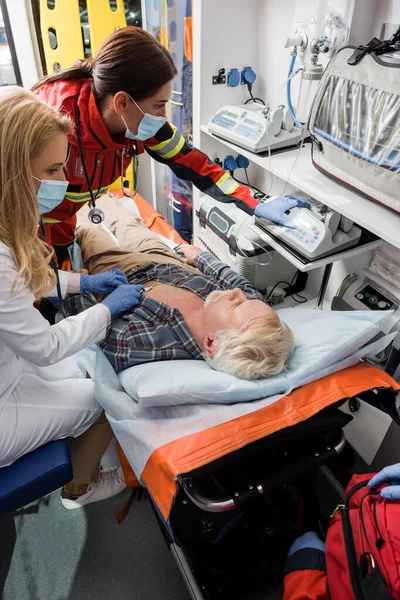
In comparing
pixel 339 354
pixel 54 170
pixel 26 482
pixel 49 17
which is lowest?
pixel 26 482

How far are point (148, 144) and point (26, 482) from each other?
4.44 ft

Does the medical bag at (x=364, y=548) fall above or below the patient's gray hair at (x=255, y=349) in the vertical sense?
below

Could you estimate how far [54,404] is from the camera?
3.99 feet

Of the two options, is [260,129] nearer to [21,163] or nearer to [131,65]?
[131,65]

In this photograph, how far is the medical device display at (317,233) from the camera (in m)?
1.46

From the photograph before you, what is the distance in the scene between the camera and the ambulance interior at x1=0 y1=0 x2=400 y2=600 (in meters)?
1.16

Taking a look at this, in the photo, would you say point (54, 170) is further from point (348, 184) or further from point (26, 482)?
point (348, 184)

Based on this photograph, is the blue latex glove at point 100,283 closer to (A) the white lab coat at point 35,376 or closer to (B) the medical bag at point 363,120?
(A) the white lab coat at point 35,376

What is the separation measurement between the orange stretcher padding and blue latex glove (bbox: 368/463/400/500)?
197 millimetres

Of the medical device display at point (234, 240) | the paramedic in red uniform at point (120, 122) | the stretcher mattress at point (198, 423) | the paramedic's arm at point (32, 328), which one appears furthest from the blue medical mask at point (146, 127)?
the stretcher mattress at point (198, 423)

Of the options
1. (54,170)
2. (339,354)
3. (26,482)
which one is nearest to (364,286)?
(339,354)

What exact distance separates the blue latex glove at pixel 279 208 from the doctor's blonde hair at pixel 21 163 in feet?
2.87

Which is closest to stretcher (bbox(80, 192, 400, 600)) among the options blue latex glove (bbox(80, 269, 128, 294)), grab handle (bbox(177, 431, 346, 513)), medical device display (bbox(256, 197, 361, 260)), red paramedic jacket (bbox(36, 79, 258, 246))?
grab handle (bbox(177, 431, 346, 513))

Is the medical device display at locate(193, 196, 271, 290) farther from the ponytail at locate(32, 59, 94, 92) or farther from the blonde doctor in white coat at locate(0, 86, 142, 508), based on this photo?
the ponytail at locate(32, 59, 94, 92)
